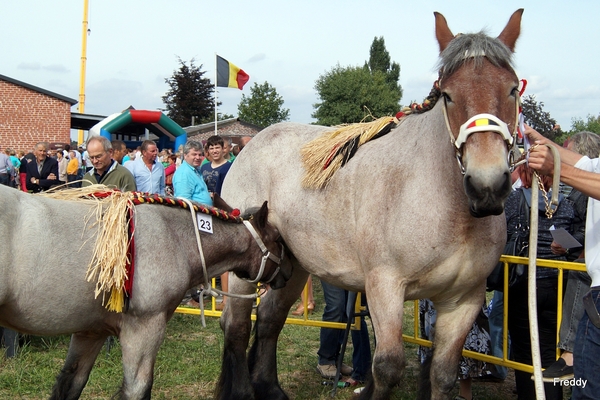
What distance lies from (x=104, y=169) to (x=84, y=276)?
10.3 ft

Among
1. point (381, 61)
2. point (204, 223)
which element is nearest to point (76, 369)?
point (204, 223)

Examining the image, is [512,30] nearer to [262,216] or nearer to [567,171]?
[567,171]

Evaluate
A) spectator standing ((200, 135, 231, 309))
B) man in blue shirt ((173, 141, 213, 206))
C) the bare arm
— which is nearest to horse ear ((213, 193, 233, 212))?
the bare arm

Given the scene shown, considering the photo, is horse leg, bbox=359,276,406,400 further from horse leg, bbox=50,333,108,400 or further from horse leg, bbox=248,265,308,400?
horse leg, bbox=50,333,108,400

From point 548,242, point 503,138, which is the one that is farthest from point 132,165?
point 503,138

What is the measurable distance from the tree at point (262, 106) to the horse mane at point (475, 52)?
4505 cm

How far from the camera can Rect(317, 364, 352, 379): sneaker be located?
5.63 meters

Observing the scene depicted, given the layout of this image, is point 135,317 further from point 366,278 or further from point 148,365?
point 366,278

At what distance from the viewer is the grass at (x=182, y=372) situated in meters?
5.02

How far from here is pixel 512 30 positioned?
329 centimetres

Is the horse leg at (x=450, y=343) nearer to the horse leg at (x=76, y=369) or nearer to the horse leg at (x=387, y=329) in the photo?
the horse leg at (x=387, y=329)

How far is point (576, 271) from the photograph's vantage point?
3.95m

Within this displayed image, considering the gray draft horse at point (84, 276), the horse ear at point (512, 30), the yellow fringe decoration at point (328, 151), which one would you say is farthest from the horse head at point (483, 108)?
the gray draft horse at point (84, 276)

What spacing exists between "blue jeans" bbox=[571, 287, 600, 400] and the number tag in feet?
7.18
